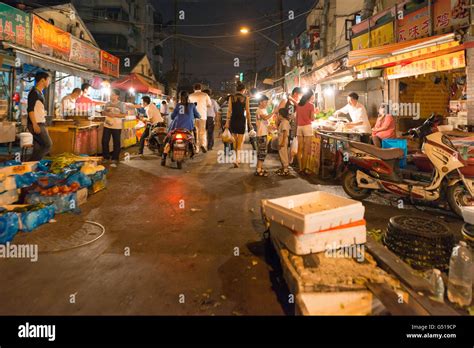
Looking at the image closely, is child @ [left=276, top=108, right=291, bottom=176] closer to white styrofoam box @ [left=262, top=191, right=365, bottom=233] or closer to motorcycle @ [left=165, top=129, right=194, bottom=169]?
motorcycle @ [left=165, top=129, right=194, bottom=169]

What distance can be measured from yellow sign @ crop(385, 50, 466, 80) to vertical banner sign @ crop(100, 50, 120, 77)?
14514mm

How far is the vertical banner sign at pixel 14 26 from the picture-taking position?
1021cm

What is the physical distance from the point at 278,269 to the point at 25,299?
2.46 meters

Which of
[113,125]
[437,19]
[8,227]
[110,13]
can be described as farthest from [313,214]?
[110,13]

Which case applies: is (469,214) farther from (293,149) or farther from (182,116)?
(182,116)

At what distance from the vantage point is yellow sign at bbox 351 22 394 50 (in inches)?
472

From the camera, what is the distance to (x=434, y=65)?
8.57 m

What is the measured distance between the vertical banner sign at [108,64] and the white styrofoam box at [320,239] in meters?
17.4
